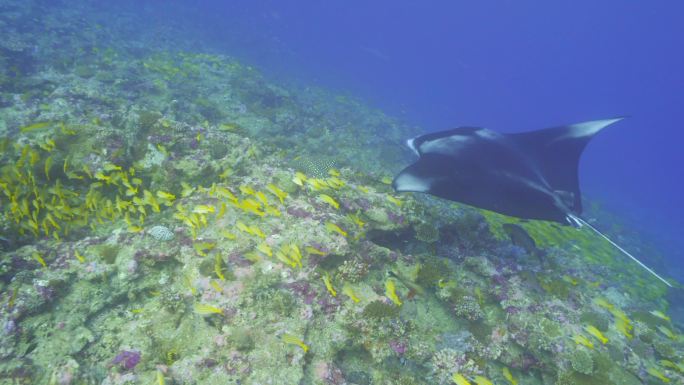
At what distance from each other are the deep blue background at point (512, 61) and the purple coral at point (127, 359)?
34.7 metres

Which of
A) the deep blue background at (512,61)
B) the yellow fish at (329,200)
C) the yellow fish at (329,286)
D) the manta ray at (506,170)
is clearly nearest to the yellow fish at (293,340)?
the yellow fish at (329,286)

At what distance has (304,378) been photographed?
345 centimetres

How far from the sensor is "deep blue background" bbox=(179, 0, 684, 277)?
169ft

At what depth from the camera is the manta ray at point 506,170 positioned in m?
4.45

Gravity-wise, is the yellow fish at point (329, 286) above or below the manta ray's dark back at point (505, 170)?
below

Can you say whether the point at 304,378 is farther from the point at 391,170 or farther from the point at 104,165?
the point at 391,170

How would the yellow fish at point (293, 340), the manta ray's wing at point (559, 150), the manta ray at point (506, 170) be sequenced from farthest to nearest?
the manta ray's wing at point (559, 150) < the manta ray at point (506, 170) < the yellow fish at point (293, 340)

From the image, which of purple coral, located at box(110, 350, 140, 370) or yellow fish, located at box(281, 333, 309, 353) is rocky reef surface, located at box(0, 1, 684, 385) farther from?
yellow fish, located at box(281, 333, 309, 353)

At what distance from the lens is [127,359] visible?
3.43 meters

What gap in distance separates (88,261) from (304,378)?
2.98m

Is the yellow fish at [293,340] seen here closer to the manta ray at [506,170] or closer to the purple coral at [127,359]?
the purple coral at [127,359]

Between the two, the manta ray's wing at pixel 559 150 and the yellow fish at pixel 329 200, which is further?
the manta ray's wing at pixel 559 150

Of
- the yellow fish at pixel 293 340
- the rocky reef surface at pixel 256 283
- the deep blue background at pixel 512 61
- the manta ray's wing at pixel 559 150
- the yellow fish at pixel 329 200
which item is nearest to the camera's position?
the yellow fish at pixel 293 340

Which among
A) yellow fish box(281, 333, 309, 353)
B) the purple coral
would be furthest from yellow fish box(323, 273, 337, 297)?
the purple coral
